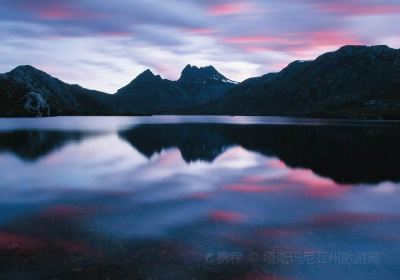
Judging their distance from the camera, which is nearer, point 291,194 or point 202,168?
point 291,194

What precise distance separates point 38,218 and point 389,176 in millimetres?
37162

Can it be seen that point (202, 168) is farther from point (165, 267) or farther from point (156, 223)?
point (165, 267)

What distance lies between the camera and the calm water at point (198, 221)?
15.1m

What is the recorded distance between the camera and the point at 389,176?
3981 centimetres

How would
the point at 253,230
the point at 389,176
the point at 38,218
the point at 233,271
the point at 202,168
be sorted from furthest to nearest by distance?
the point at 202,168, the point at 389,176, the point at 38,218, the point at 253,230, the point at 233,271

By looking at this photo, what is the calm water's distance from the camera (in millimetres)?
15070

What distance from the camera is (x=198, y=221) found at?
21969 mm

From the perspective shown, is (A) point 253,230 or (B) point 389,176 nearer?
(A) point 253,230

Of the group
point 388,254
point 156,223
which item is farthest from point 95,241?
point 388,254

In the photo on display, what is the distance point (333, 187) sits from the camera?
3394 centimetres

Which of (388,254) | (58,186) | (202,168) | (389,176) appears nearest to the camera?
(388,254)

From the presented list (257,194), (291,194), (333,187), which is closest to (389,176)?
(333,187)

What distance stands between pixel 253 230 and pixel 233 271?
591 centimetres

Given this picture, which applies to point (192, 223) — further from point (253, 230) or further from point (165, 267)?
point (165, 267)
